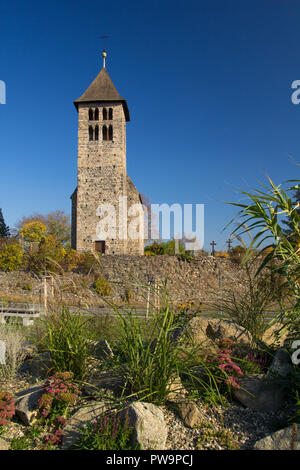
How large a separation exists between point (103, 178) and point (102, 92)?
22.9 ft

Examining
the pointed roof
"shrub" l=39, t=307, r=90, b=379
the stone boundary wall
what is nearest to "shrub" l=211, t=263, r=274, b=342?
"shrub" l=39, t=307, r=90, b=379

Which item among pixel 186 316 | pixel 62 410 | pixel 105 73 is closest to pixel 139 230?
pixel 105 73

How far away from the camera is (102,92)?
24688 millimetres

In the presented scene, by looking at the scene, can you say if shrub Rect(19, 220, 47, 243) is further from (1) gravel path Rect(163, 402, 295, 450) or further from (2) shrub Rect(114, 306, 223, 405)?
(1) gravel path Rect(163, 402, 295, 450)

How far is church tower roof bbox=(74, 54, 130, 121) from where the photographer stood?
24078 millimetres

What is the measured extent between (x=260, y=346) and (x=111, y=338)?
2.05 m

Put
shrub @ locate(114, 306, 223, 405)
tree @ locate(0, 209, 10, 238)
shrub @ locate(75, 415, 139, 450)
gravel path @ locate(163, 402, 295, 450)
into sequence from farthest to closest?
tree @ locate(0, 209, 10, 238) < shrub @ locate(114, 306, 223, 405) < gravel path @ locate(163, 402, 295, 450) < shrub @ locate(75, 415, 139, 450)

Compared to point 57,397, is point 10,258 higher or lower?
higher

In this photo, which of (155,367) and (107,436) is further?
(155,367)

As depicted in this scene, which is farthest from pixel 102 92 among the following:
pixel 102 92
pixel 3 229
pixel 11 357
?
pixel 11 357

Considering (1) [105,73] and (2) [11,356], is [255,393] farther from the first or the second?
(1) [105,73]

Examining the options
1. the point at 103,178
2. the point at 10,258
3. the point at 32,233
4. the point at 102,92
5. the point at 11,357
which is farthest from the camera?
the point at 32,233

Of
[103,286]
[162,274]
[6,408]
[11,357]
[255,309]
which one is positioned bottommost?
[103,286]

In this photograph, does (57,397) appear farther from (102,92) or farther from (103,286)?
(102,92)
